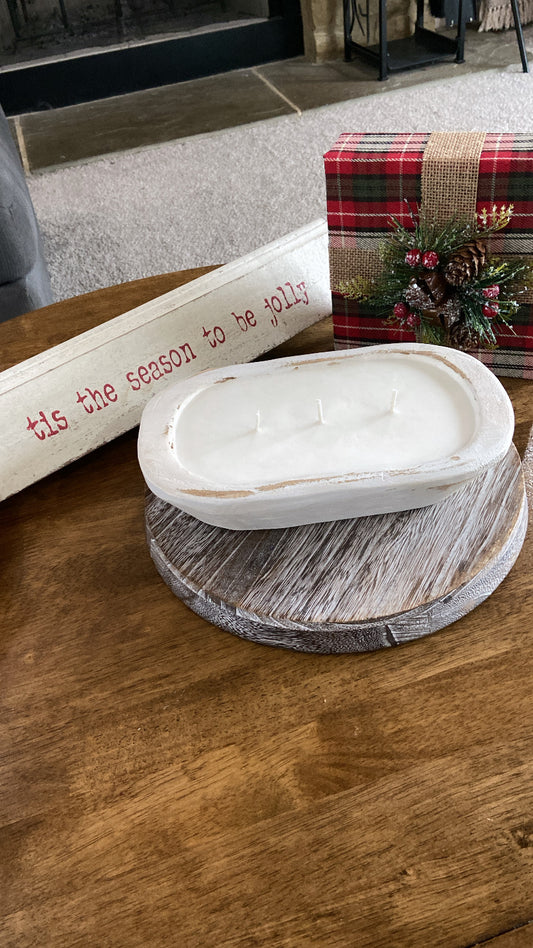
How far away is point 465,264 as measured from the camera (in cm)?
65

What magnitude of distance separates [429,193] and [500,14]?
2.83 meters

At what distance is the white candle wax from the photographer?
1.79 feet

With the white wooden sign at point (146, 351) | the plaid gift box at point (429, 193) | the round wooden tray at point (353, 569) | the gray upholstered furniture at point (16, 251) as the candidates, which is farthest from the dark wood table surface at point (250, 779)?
the gray upholstered furniture at point (16, 251)

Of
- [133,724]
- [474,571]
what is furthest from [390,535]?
[133,724]

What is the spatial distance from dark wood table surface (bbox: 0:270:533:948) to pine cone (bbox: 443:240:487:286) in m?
0.24

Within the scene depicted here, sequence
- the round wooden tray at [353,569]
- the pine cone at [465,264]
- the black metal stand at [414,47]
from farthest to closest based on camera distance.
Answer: the black metal stand at [414,47] < the pine cone at [465,264] < the round wooden tray at [353,569]

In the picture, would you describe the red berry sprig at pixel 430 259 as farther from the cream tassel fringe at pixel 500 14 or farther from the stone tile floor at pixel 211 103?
the cream tassel fringe at pixel 500 14

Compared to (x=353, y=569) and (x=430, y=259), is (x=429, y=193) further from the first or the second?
(x=353, y=569)

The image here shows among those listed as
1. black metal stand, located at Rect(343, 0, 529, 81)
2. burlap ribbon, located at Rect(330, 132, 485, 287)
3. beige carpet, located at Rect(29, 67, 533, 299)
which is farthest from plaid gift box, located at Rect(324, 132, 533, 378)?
black metal stand, located at Rect(343, 0, 529, 81)

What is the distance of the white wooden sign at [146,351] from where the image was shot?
67cm

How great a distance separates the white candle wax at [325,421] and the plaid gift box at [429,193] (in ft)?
0.48

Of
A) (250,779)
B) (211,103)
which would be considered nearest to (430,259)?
(250,779)

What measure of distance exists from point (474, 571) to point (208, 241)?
154 cm

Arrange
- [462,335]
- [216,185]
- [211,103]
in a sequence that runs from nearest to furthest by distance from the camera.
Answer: [462,335] → [216,185] → [211,103]
